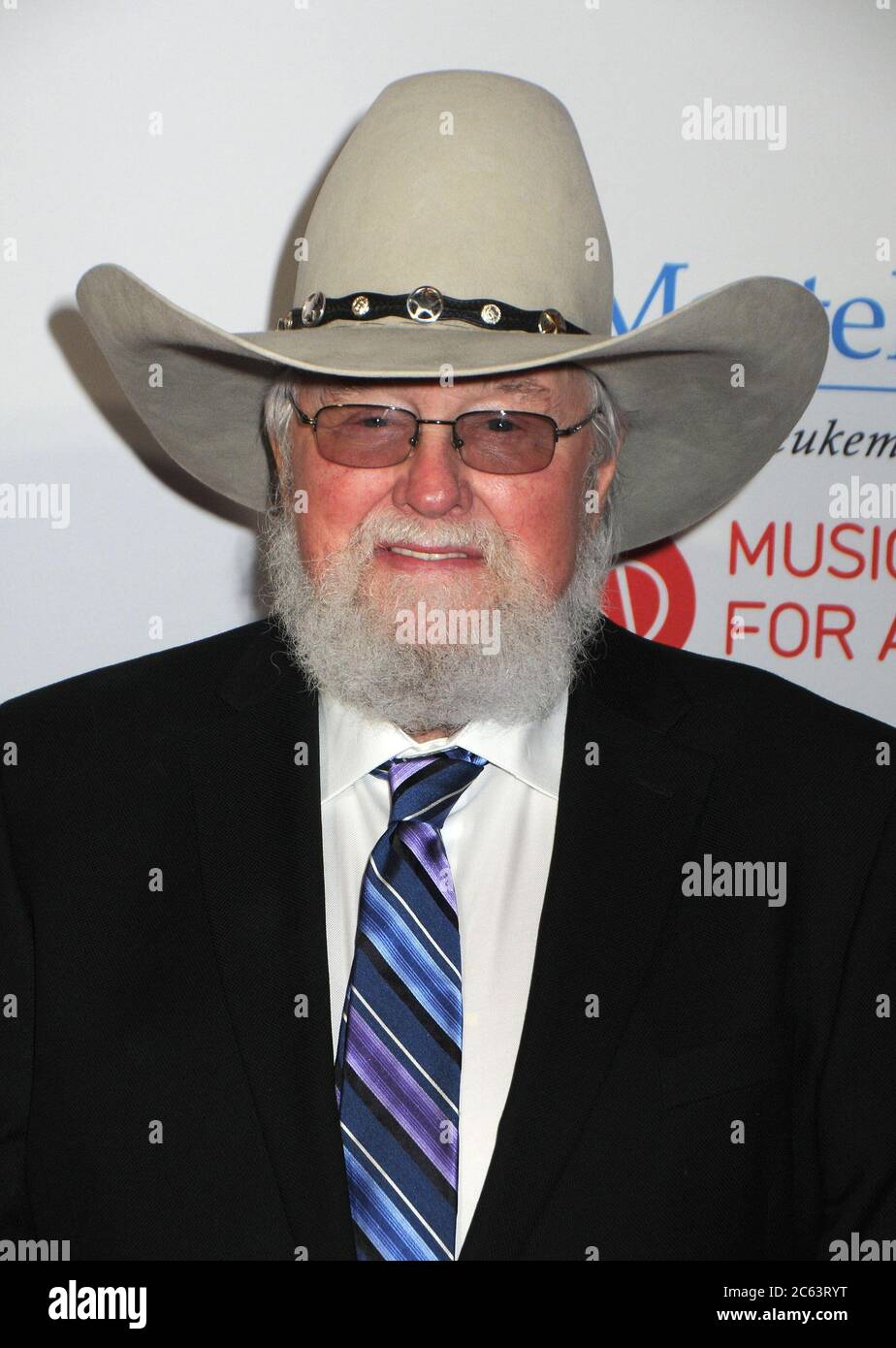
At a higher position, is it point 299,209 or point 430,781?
point 299,209

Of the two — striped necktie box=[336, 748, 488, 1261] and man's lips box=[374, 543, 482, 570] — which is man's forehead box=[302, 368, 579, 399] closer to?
man's lips box=[374, 543, 482, 570]

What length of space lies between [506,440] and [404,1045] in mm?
739

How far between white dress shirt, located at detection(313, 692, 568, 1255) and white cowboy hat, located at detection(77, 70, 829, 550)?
48 cm

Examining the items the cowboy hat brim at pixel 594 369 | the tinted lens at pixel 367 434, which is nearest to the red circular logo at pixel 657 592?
the cowboy hat brim at pixel 594 369

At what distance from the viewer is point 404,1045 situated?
5.45 feet

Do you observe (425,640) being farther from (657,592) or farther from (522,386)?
(657,592)

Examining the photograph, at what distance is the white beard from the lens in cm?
175

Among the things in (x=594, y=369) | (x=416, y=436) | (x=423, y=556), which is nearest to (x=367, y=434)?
(x=416, y=436)

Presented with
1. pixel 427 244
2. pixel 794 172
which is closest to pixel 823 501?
pixel 794 172

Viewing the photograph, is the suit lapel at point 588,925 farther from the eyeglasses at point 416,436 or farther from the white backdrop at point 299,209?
the white backdrop at point 299,209

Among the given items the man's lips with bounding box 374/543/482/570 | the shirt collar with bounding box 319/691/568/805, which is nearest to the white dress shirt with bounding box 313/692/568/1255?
the shirt collar with bounding box 319/691/568/805

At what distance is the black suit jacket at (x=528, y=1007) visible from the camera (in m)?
1.62

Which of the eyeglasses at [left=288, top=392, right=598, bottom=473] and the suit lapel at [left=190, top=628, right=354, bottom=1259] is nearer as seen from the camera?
the suit lapel at [left=190, top=628, right=354, bottom=1259]

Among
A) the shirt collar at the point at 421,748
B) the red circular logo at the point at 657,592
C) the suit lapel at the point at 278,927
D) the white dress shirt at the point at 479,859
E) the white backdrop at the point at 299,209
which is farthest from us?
the red circular logo at the point at 657,592
